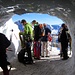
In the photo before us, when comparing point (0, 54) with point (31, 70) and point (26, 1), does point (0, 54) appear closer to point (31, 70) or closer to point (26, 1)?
point (26, 1)

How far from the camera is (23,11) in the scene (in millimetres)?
7867

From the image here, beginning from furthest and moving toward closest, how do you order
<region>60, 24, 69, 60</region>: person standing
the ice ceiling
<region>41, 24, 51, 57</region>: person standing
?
<region>41, 24, 51, 57</region>: person standing → <region>60, 24, 69, 60</region>: person standing → the ice ceiling

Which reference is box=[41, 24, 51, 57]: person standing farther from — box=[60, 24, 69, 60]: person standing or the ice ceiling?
the ice ceiling

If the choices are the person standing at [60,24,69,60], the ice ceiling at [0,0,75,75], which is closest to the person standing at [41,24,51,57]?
the person standing at [60,24,69,60]

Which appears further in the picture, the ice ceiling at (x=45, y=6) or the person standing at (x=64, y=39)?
the person standing at (x=64, y=39)

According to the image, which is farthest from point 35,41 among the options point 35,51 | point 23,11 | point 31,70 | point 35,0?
point 35,0

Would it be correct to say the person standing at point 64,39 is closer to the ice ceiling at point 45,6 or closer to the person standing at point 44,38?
the person standing at point 44,38

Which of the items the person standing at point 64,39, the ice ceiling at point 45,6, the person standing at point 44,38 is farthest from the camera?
the person standing at point 44,38

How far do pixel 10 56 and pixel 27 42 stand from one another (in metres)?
1.89

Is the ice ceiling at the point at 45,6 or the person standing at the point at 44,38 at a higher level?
the ice ceiling at the point at 45,6

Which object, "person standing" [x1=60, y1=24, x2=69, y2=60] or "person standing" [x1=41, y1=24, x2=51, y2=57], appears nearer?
"person standing" [x1=60, y1=24, x2=69, y2=60]

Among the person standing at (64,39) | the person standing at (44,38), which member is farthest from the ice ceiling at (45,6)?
the person standing at (44,38)

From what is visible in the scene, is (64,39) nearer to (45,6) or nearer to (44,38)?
(44,38)

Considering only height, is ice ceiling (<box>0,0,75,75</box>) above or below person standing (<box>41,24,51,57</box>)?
above
